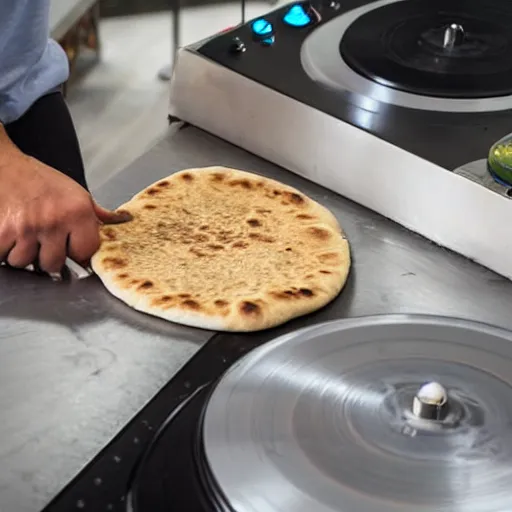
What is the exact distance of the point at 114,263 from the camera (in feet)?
2.98

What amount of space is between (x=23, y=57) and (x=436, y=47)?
51 cm

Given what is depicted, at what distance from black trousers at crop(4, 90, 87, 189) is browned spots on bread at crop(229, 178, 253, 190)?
0.27 meters

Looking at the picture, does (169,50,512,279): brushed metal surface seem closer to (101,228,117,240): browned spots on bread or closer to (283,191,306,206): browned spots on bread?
(283,191,306,206): browned spots on bread

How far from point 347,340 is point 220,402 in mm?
129

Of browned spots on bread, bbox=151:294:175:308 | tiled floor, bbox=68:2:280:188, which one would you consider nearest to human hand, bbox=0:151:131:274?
browned spots on bread, bbox=151:294:175:308

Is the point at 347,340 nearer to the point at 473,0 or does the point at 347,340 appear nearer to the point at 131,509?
the point at 131,509

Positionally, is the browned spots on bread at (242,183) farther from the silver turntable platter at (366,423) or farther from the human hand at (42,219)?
the silver turntable platter at (366,423)

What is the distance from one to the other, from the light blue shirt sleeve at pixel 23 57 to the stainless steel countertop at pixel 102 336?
0.68 ft

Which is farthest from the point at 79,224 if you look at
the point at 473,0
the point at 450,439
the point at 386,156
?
the point at 473,0

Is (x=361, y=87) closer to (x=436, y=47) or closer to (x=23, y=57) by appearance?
(x=436, y=47)

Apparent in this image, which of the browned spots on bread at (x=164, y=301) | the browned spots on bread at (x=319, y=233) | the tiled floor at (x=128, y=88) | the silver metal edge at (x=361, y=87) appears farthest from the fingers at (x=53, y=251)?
the tiled floor at (x=128, y=88)

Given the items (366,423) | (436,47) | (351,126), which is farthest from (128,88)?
(366,423)

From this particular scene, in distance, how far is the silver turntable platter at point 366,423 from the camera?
0.60 metres

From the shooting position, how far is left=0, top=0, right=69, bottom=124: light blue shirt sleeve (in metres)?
1.12
